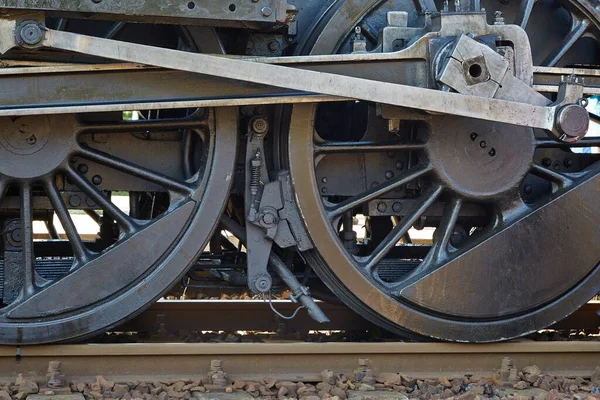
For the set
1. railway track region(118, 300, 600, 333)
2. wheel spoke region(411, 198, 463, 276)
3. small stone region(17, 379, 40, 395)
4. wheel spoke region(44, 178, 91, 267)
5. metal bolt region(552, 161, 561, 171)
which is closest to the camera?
small stone region(17, 379, 40, 395)

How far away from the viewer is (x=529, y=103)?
4645 millimetres

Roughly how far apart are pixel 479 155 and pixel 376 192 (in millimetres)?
559

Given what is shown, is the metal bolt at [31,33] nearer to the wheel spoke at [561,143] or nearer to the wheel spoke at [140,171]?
the wheel spoke at [140,171]

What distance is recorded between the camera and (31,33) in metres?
4.15

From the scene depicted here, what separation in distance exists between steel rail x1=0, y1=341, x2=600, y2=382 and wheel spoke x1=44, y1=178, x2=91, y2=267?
43 cm

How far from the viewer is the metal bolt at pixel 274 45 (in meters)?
4.80

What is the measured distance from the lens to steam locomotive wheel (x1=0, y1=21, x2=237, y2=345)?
4.66m

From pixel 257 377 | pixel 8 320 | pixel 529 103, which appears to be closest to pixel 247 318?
pixel 257 377

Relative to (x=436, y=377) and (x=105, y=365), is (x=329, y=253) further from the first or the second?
(x=105, y=365)

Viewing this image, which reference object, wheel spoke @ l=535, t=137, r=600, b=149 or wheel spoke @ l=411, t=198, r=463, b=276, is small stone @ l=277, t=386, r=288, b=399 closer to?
wheel spoke @ l=411, t=198, r=463, b=276

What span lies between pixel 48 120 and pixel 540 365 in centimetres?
274

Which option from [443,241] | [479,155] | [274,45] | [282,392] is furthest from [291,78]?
[282,392]

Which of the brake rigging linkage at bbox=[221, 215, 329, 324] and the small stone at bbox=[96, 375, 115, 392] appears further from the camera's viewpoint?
the brake rigging linkage at bbox=[221, 215, 329, 324]

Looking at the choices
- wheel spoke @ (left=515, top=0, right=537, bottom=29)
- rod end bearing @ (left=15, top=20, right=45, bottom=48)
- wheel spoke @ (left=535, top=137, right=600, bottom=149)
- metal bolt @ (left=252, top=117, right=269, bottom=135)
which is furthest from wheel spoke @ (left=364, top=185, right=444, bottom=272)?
rod end bearing @ (left=15, top=20, right=45, bottom=48)
